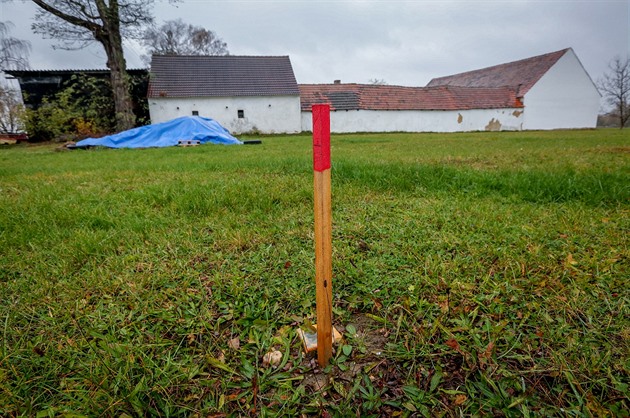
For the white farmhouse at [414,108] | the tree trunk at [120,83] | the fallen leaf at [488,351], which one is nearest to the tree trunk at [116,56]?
the tree trunk at [120,83]

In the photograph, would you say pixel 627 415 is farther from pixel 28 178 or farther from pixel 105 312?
pixel 28 178

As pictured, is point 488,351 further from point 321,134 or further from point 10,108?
point 10,108

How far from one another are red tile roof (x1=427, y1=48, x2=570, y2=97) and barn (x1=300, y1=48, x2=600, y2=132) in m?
0.11

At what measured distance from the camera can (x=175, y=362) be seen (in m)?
1.22

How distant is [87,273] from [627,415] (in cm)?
253

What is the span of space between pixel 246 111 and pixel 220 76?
349 cm

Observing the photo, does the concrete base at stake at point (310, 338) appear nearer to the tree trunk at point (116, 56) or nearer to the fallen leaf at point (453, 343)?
the fallen leaf at point (453, 343)

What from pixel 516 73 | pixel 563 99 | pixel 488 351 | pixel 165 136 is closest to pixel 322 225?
pixel 488 351

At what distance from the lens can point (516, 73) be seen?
2978 centimetres

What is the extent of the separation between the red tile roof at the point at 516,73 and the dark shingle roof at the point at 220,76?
69.1 ft

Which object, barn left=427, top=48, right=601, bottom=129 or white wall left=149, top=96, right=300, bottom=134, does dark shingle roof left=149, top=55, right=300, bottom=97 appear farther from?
barn left=427, top=48, right=601, bottom=129

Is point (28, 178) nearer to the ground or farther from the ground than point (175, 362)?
farther from the ground

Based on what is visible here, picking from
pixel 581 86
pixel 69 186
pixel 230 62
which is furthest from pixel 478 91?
pixel 69 186

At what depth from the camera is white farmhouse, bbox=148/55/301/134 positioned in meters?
22.0
